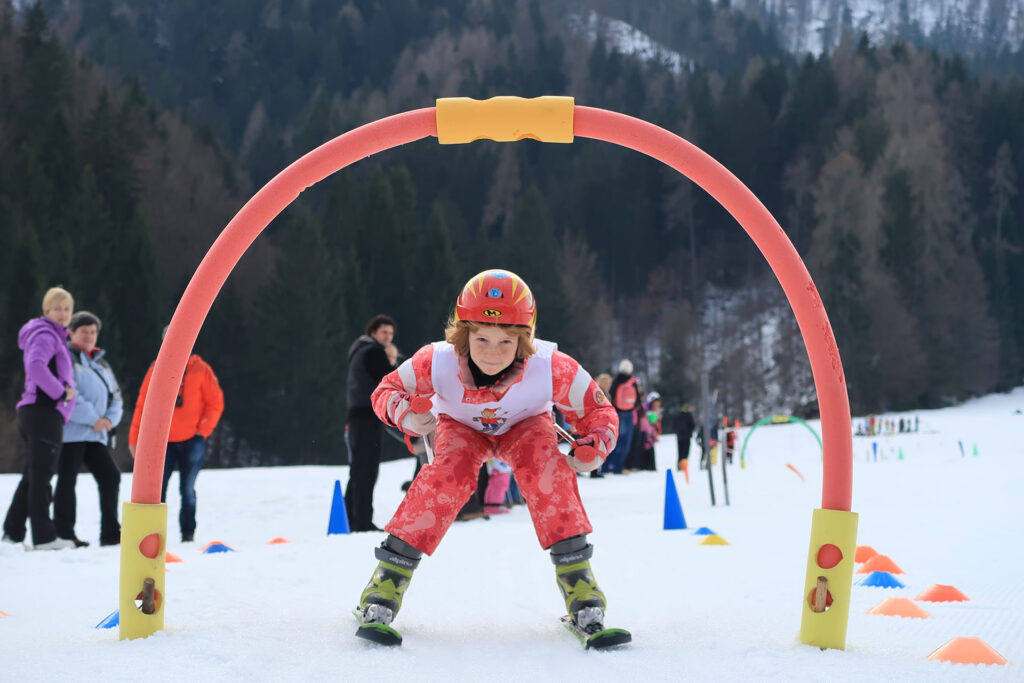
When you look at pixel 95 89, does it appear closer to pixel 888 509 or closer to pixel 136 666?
pixel 888 509

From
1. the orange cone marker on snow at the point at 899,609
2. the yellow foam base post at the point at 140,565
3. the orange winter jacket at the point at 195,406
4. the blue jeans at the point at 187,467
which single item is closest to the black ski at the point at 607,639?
the orange cone marker on snow at the point at 899,609

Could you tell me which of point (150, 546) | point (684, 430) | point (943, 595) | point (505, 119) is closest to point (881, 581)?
point (943, 595)

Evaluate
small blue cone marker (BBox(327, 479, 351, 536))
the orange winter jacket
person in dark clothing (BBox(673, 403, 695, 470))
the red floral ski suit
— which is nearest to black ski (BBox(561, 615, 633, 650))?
the red floral ski suit

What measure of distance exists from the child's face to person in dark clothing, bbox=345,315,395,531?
13.7ft

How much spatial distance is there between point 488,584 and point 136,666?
2.13 metres

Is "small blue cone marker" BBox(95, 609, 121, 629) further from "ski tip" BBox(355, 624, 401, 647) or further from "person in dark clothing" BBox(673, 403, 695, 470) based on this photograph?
"person in dark clothing" BBox(673, 403, 695, 470)

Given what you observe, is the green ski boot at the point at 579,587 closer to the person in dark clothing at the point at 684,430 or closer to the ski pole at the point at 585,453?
the ski pole at the point at 585,453

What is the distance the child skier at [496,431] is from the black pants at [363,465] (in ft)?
13.5

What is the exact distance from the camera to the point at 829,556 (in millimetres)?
3342

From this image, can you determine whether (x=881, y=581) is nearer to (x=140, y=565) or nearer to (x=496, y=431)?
(x=496, y=431)

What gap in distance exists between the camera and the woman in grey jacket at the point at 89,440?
7.08 metres

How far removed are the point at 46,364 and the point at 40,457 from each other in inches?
24.8

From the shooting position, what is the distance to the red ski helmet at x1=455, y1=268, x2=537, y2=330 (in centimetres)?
359

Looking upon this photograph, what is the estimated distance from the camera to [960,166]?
2352 inches
